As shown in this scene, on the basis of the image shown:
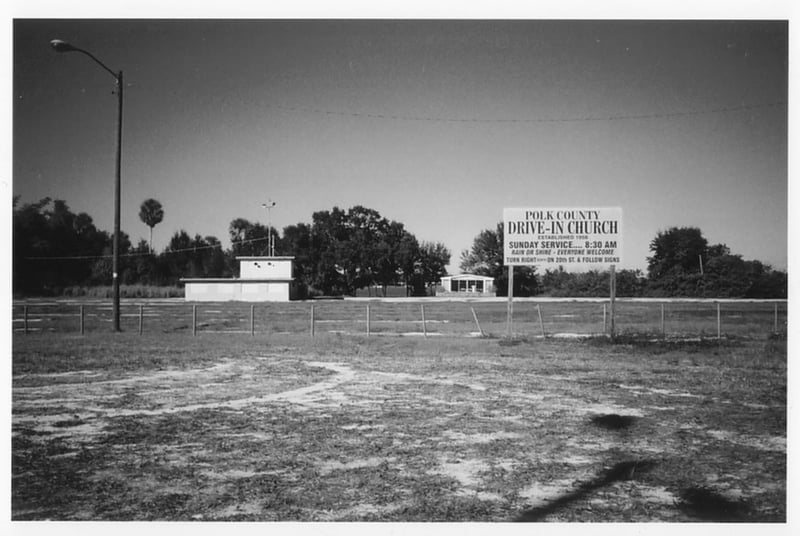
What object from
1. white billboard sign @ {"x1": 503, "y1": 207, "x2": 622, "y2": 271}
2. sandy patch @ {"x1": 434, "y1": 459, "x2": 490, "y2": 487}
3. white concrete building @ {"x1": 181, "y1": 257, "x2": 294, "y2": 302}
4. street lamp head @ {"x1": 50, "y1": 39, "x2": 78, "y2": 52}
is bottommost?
sandy patch @ {"x1": 434, "y1": 459, "x2": 490, "y2": 487}

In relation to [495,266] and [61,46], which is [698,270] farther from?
[61,46]

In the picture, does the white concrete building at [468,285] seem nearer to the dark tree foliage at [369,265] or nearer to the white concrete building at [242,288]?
the dark tree foliage at [369,265]

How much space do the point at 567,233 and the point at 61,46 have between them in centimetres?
1233

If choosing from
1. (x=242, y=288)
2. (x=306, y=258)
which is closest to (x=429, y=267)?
(x=306, y=258)

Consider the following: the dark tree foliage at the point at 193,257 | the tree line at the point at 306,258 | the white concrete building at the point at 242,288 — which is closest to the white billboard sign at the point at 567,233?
the tree line at the point at 306,258

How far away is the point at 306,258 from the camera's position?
6397 centimetres

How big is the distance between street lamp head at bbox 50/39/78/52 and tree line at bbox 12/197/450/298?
80.0ft

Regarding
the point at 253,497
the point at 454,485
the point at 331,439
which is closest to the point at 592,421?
the point at 454,485

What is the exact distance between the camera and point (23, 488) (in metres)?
5.33

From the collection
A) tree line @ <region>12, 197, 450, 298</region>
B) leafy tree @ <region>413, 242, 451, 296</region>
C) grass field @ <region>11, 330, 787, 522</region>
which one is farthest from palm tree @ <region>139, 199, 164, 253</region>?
grass field @ <region>11, 330, 787, 522</region>

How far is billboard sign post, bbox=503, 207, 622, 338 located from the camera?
585 inches

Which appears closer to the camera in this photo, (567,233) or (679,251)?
(567,233)

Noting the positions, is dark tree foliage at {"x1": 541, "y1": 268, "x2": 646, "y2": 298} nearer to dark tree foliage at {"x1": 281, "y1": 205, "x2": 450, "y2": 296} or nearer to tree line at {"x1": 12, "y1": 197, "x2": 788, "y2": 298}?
tree line at {"x1": 12, "y1": 197, "x2": 788, "y2": 298}

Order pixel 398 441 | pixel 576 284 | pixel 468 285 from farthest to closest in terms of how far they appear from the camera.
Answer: pixel 468 285 → pixel 576 284 → pixel 398 441
